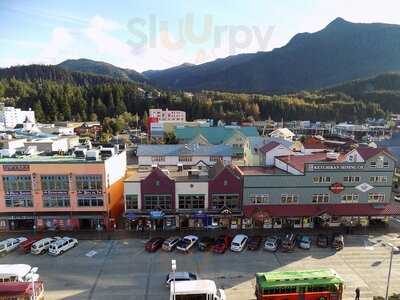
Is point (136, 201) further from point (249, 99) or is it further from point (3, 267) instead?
point (249, 99)

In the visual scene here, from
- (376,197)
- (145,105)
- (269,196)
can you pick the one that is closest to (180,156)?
(269,196)

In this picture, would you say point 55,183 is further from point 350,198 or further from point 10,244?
point 350,198

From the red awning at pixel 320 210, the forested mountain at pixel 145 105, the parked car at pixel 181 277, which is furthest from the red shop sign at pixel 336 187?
the forested mountain at pixel 145 105

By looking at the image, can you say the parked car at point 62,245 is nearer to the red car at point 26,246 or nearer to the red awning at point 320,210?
the red car at point 26,246

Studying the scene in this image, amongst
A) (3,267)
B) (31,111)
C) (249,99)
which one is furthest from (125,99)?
(3,267)

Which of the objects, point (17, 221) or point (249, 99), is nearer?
point (17, 221)

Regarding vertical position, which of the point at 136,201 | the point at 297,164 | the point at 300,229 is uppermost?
the point at 297,164

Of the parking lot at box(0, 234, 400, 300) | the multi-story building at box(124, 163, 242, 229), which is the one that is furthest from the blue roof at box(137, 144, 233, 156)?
the parking lot at box(0, 234, 400, 300)

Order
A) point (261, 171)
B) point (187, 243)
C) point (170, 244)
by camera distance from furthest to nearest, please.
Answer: point (261, 171), point (187, 243), point (170, 244)
